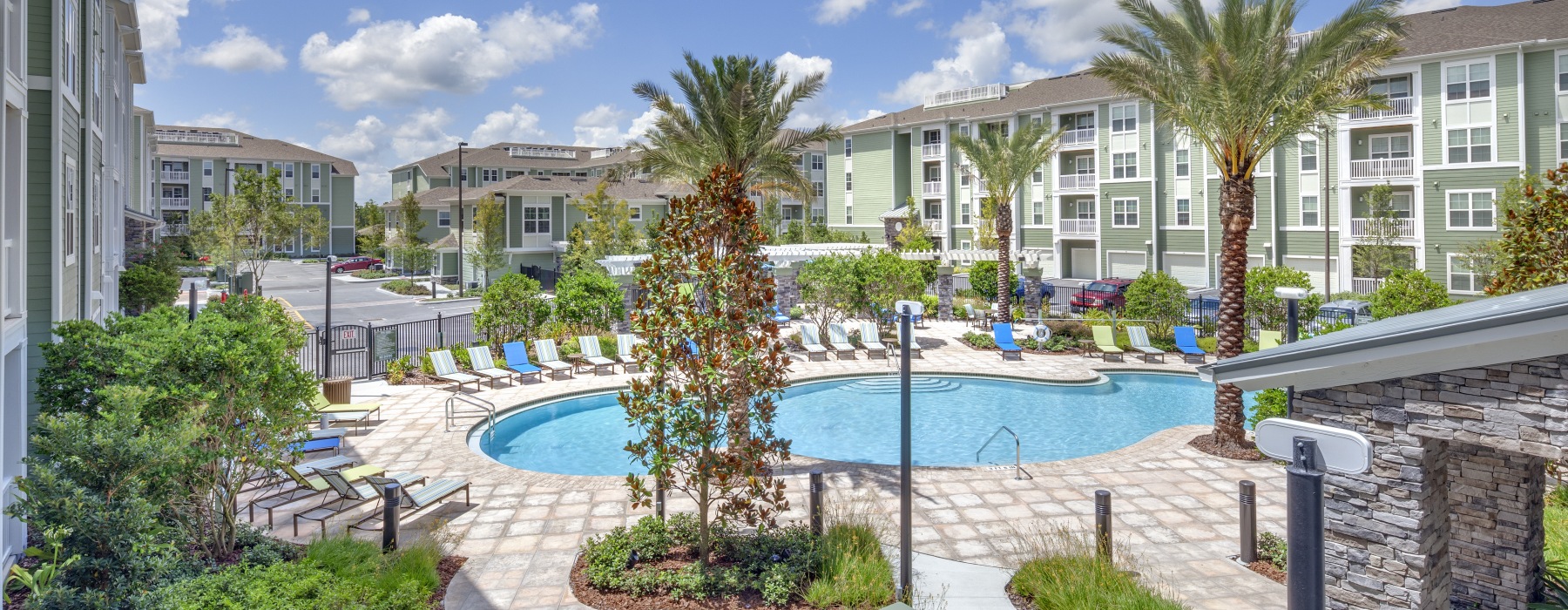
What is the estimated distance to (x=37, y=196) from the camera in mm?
9758

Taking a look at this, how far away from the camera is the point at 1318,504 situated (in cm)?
365

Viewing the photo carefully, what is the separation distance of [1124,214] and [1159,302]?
82.4 ft

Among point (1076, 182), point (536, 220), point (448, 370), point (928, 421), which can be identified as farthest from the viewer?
point (1076, 182)

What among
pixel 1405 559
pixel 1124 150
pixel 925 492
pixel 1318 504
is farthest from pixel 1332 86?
pixel 1124 150

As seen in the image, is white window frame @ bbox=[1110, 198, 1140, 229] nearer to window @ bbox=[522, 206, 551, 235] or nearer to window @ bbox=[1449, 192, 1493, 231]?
window @ bbox=[1449, 192, 1493, 231]

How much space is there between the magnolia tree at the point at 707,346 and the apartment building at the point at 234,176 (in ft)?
217

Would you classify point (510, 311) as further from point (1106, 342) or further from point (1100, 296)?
point (1100, 296)

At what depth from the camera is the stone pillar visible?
32594 millimetres

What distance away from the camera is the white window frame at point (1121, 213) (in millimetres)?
47938

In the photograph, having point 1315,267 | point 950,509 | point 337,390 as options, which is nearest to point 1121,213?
point 1315,267

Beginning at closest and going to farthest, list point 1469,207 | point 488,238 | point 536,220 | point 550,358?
Result: point 550,358
point 1469,207
point 488,238
point 536,220

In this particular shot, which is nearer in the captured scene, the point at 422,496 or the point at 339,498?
the point at 422,496

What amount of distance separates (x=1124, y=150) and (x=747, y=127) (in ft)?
121

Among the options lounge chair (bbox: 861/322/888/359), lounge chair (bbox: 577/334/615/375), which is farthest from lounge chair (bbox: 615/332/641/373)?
lounge chair (bbox: 861/322/888/359)
